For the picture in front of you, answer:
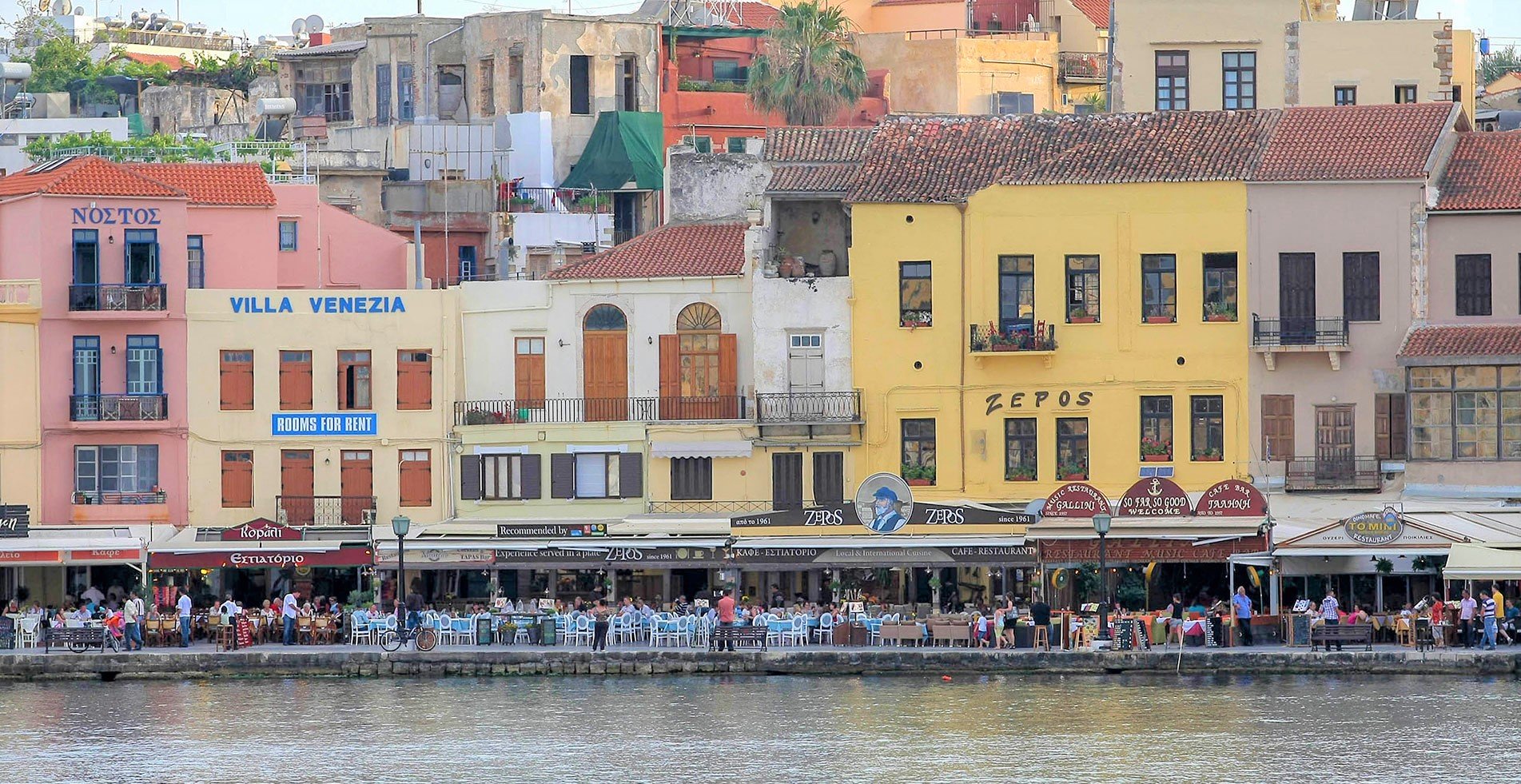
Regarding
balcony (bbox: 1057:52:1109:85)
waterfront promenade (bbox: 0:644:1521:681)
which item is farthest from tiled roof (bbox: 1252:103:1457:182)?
balcony (bbox: 1057:52:1109:85)

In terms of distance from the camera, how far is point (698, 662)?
5412 cm

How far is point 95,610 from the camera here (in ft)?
193

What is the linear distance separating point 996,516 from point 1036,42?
104 ft

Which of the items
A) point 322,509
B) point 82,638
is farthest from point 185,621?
point 322,509

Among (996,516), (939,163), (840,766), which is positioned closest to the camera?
(840,766)

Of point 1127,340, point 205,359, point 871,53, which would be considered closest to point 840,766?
point 1127,340

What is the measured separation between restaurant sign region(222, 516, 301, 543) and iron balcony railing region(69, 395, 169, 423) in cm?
442

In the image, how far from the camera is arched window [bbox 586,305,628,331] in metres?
62.2

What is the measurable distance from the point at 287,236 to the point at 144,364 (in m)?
6.00

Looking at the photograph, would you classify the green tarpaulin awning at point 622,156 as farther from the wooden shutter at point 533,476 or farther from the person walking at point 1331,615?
the person walking at point 1331,615

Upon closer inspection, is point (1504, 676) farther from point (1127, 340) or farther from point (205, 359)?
point (205, 359)

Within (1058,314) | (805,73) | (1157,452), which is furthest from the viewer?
(805,73)

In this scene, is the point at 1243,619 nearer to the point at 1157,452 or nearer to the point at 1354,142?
the point at 1157,452

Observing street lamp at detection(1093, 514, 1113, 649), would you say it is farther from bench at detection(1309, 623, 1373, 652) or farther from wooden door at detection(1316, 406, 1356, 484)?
wooden door at detection(1316, 406, 1356, 484)
